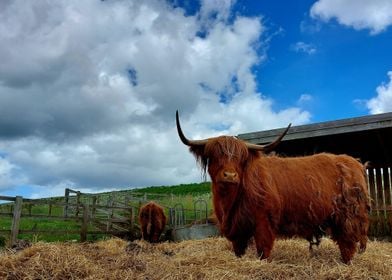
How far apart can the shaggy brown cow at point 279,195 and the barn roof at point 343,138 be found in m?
2.76

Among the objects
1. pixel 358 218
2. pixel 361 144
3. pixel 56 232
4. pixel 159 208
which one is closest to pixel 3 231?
pixel 56 232

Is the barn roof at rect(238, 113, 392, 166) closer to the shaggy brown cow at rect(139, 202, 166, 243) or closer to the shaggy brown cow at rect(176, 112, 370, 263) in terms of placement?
the shaggy brown cow at rect(176, 112, 370, 263)

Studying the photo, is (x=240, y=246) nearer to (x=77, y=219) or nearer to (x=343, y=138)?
(x=343, y=138)

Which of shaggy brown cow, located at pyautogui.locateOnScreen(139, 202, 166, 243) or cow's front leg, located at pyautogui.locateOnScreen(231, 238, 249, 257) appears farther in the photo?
shaggy brown cow, located at pyautogui.locateOnScreen(139, 202, 166, 243)

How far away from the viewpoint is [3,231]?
9.21 m

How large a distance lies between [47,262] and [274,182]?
9.40 feet

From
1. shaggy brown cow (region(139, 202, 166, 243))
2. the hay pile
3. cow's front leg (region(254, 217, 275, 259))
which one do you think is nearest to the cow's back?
cow's front leg (region(254, 217, 275, 259))

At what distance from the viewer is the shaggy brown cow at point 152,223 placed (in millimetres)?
12297

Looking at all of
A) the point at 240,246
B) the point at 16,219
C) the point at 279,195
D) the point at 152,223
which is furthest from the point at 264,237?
the point at 152,223

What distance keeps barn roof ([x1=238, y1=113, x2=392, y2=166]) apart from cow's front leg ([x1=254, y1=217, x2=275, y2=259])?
4886 mm

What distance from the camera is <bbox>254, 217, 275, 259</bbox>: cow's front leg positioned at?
5168 millimetres

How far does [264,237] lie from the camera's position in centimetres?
520

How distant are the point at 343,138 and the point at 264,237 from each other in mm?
6159

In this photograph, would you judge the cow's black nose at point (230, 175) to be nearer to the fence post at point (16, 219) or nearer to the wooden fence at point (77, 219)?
the wooden fence at point (77, 219)
